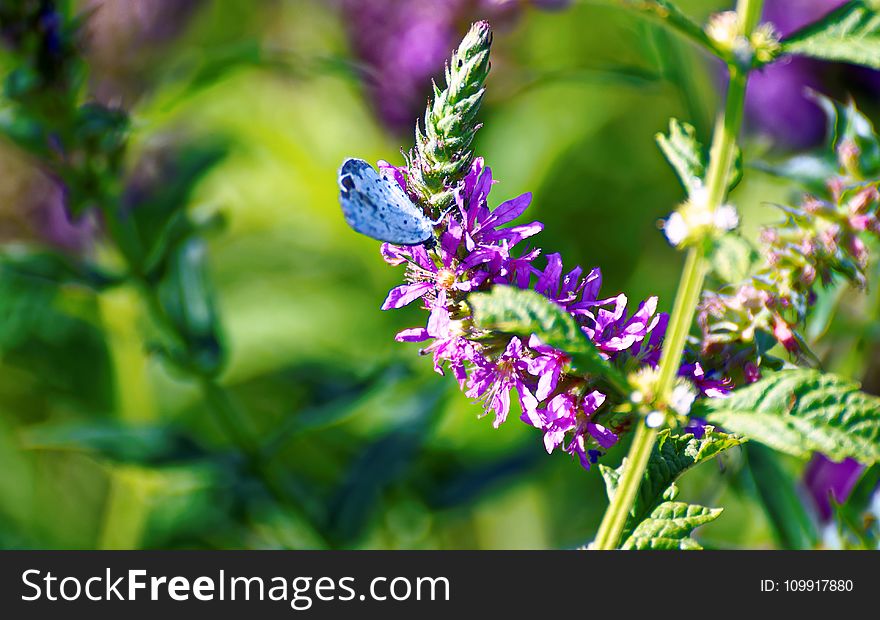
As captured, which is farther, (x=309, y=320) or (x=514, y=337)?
(x=309, y=320)

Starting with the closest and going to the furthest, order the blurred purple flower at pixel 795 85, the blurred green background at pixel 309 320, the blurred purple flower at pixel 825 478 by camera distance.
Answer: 1. the blurred purple flower at pixel 825 478
2. the blurred green background at pixel 309 320
3. the blurred purple flower at pixel 795 85

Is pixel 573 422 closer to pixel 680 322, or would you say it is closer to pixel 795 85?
pixel 680 322

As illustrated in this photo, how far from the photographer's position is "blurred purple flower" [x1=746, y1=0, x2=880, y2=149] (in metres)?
2.54

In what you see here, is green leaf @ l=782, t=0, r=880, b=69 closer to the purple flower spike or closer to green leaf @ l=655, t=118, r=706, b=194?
green leaf @ l=655, t=118, r=706, b=194

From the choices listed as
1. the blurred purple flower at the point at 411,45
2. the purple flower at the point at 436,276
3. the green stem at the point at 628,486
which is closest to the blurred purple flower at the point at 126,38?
the blurred purple flower at the point at 411,45

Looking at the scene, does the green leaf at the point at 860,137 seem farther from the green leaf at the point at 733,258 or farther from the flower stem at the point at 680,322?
the green leaf at the point at 733,258

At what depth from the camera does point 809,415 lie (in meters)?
0.81

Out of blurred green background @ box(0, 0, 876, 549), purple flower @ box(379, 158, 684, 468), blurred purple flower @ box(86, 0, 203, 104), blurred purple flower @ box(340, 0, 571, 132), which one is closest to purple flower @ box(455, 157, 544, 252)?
purple flower @ box(379, 158, 684, 468)

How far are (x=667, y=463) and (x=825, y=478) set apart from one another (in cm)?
Answer: 83

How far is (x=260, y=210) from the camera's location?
265 centimetres

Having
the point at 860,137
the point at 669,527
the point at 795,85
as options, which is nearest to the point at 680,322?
the point at 669,527

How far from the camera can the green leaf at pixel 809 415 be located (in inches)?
30.8

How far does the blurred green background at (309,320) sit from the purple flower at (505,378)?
810mm
